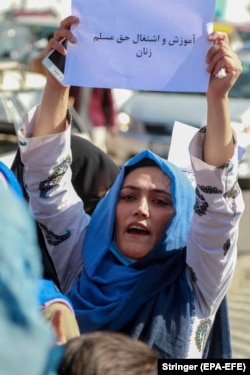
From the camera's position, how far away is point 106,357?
1504 mm

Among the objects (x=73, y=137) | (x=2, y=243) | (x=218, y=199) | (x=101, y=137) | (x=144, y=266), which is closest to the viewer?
(x=2, y=243)

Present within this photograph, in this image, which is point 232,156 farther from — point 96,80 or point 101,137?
point 101,137

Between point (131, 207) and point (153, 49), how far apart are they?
46 cm

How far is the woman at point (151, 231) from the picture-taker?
2510 millimetres

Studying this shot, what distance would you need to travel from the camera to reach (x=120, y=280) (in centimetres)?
261

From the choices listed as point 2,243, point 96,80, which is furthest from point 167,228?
point 2,243

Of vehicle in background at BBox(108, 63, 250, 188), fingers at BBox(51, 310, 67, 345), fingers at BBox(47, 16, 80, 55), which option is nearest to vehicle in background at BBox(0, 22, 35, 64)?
vehicle in background at BBox(108, 63, 250, 188)

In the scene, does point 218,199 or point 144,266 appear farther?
point 144,266

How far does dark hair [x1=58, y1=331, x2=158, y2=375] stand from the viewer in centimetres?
149

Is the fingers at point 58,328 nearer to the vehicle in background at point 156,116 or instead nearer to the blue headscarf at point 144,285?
the blue headscarf at point 144,285

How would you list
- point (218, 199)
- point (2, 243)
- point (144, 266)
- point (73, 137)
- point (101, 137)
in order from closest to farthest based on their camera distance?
point (2, 243) < point (218, 199) < point (144, 266) < point (73, 137) < point (101, 137)

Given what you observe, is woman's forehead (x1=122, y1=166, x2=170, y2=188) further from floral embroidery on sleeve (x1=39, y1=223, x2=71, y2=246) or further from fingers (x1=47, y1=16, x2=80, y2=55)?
fingers (x1=47, y1=16, x2=80, y2=55)

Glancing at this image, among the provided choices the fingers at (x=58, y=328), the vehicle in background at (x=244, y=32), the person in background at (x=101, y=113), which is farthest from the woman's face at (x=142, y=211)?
the vehicle in background at (x=244, y=32)

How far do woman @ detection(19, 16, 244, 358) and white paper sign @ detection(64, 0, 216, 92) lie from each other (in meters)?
0.05
